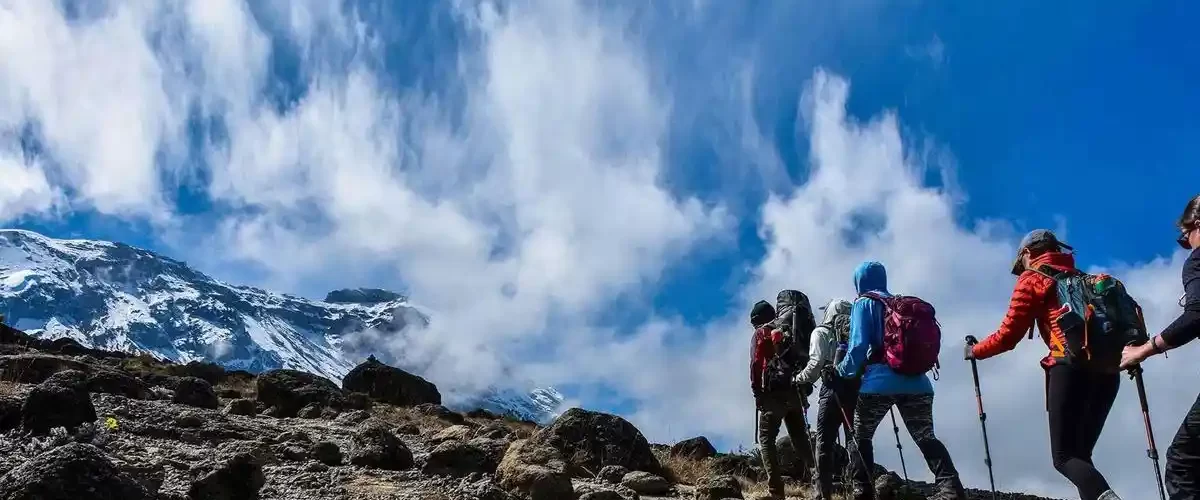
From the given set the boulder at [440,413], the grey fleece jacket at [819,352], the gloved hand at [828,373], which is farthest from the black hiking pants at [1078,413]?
the boulder at [440,413]

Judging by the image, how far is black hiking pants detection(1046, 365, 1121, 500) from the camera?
4.82m

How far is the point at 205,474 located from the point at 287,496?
26.1 inches

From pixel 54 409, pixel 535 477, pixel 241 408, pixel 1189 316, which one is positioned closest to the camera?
pixel 1189 316

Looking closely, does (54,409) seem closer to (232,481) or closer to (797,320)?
(232,481)

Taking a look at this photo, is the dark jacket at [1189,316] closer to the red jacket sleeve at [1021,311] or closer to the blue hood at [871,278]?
the red jacket sleeve at [1021,311]

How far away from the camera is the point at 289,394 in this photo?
38.0 feet

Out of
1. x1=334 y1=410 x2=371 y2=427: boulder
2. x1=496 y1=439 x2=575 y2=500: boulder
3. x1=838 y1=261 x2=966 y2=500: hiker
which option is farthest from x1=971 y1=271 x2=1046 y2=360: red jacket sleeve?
x1=334 y1=410 x2=371 y2=427: boulder

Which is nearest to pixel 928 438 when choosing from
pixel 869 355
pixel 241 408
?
pixel 869 355

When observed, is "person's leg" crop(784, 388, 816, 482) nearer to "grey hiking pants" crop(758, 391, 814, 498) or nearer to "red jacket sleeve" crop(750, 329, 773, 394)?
"grey hiking pants" crop(758, 391, 814, 498)

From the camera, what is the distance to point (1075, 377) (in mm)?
4828

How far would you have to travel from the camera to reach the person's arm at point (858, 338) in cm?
623

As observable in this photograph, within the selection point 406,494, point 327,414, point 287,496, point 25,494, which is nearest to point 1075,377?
point 406,494

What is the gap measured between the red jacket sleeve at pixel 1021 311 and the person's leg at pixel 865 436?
3.50 ft

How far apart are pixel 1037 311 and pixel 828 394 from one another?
6.85 feet
